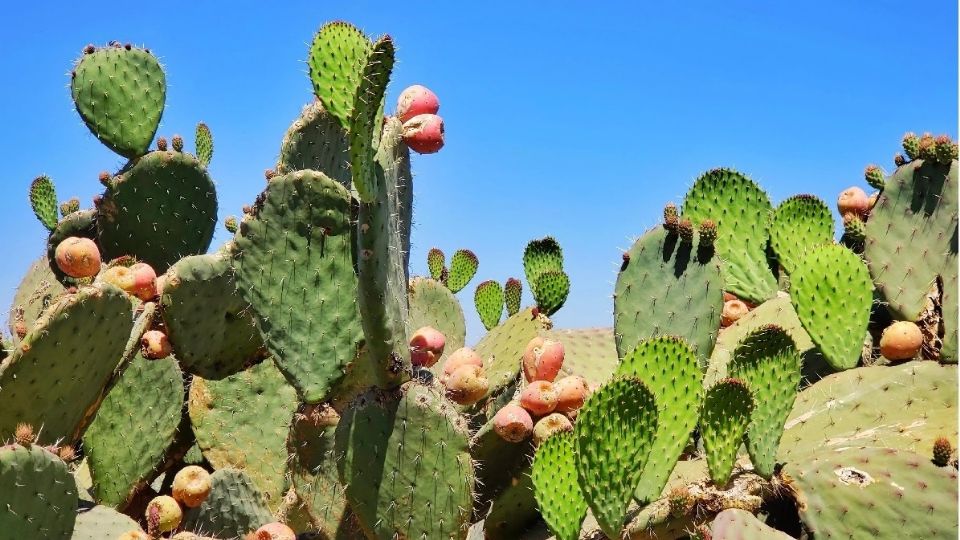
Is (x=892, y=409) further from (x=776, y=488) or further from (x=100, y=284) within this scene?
(x=100, y=284)

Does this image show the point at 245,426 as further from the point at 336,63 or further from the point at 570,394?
the point at 336,63

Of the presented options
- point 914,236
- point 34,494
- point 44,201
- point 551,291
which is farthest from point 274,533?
point 44,201

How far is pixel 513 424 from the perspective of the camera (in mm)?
2904

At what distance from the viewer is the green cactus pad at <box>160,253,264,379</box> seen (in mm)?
3229

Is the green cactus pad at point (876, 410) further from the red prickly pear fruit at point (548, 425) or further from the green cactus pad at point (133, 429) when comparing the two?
the green cactus pad at point (133, 429)

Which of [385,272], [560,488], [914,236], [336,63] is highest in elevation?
[336,63]

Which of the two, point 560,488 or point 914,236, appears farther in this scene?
point 914,236

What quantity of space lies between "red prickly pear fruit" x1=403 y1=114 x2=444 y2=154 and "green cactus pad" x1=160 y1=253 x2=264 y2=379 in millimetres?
764

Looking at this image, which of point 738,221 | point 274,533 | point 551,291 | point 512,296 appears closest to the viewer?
point 274,533

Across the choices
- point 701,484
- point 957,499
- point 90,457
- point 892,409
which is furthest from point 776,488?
point 90,457

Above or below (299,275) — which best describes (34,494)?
below

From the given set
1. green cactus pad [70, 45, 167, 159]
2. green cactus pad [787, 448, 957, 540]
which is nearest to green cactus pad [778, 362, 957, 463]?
green cactus pad [787, 448, 957, 540]

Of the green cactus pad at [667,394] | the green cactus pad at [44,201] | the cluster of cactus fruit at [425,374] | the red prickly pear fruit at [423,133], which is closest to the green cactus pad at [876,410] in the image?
the cluster of cactus fruit at [425,374]

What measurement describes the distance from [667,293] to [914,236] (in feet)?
2.97
